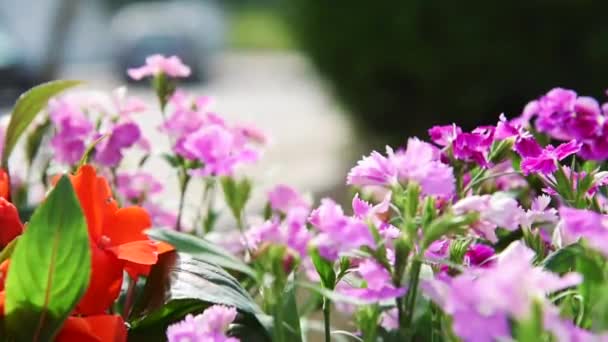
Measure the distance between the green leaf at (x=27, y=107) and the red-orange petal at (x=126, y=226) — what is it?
0.21 metres

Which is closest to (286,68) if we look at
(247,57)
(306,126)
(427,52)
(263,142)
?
(247,57)

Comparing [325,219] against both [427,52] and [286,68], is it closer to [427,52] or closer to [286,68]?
[427,52]

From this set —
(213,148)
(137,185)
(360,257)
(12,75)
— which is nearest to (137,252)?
(360,257)

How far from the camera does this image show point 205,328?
2.13 ft

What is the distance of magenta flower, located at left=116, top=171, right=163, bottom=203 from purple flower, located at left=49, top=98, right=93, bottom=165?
92 mm

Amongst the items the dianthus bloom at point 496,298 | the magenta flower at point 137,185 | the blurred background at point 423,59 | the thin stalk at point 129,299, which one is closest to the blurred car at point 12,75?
the blurred background at point 423,59

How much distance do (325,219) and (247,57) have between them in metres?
17.4

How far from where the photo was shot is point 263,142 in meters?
1.39

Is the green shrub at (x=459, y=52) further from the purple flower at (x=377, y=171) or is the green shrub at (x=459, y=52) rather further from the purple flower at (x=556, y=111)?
the purple flower at (x=377, y=171)

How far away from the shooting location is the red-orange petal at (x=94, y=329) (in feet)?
2.40

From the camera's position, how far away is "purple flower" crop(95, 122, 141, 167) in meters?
1.19

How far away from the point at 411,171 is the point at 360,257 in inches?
3.1

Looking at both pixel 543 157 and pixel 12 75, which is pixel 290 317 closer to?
pixel 543 157

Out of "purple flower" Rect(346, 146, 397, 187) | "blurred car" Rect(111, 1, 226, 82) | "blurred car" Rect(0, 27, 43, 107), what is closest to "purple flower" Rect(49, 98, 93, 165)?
"purple flower" Rect(346, 146, 397, 187)
